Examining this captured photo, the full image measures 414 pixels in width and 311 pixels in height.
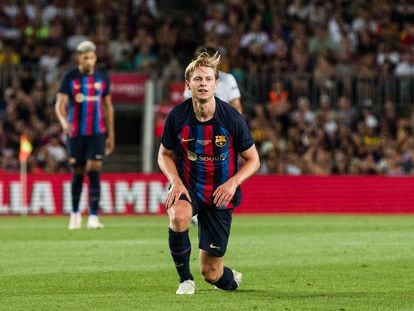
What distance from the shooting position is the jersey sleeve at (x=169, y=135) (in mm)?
9719

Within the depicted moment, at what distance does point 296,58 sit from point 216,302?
18592 mm

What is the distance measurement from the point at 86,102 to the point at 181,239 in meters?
7.82

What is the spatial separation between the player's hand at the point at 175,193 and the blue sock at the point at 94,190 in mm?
7575

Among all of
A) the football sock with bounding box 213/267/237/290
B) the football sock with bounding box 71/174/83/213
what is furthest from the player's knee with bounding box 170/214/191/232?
the football sock with bounding box 71/174/83/213

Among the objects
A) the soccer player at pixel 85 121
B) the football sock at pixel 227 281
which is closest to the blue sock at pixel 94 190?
the soccer player at pixel 85 121

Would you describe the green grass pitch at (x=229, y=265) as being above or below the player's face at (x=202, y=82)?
below

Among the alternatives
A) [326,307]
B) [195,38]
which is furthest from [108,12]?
[326,307]

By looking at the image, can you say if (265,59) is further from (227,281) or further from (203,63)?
(203,63)

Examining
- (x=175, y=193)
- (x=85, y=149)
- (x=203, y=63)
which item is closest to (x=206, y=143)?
(x=175, y=193)

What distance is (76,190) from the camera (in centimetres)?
1727

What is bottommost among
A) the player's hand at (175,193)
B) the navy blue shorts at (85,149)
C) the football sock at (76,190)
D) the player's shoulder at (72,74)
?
the football sock at (76,190)

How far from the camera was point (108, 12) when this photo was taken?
29.0 meters

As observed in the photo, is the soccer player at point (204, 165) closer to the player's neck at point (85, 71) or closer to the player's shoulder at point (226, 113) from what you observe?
the player's shoulder at point (226, 113)

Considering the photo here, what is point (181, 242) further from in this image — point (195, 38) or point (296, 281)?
point (195, 38)
